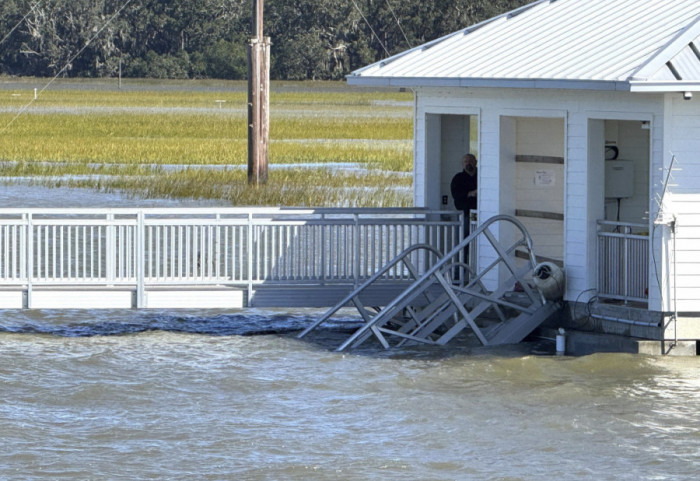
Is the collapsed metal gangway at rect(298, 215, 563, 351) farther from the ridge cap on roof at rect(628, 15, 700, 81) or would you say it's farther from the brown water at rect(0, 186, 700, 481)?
the ridge cap on roof at rect(628, 15, 700, 81)

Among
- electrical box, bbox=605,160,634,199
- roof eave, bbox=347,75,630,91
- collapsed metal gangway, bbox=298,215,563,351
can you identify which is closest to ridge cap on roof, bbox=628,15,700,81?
roof eave, bbox=347,75,630,91

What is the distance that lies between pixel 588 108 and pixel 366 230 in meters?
3.10

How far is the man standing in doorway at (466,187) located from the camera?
17.9 m

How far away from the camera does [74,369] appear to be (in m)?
15.6

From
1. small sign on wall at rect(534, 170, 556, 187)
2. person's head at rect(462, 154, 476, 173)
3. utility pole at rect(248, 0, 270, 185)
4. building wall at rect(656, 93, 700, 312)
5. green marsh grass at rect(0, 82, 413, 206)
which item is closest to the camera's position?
building wall at rect(656, 93, 700, 312)

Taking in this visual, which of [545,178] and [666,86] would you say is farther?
[545,178]

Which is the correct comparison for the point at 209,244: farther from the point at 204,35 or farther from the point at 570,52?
the point at 204,35

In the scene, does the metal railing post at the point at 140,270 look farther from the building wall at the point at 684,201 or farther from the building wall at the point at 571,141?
the building wall at the point at 684,201

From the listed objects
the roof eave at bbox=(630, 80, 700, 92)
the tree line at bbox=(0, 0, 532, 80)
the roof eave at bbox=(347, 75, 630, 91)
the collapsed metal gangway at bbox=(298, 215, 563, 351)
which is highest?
the tree line at bbox=(0, 0, 532, 80)

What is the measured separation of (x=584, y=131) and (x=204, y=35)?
105075 millimetres

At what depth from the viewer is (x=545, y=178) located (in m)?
18.5

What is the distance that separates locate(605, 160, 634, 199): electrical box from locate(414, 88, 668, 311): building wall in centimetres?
80

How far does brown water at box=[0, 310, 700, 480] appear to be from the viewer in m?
12.0

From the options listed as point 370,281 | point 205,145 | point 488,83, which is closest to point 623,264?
point 488,83
